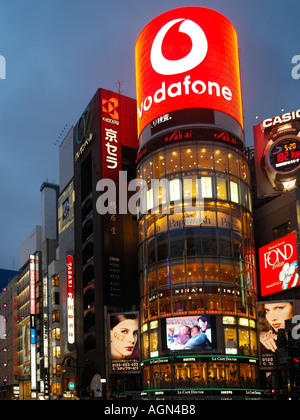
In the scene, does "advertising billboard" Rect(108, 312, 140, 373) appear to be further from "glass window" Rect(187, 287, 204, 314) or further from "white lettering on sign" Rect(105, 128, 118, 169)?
"white lettering on sign" Rect(105, 128, 118, 169)

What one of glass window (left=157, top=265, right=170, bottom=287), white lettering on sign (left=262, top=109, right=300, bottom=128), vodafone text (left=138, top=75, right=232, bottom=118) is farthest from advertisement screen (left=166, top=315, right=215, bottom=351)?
white lettering on sign (left=262, top=109, right=300, bottom=128)

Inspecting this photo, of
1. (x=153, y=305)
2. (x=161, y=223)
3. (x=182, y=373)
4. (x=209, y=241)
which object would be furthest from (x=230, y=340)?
(x=161, y=223)

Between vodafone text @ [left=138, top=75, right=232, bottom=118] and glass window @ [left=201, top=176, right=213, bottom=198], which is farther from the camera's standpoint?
vodafone text @ [left=138, top=75, right=232, bottom=118]

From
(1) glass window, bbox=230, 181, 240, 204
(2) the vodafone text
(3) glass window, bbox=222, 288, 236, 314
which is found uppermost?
(2) the vodafone text

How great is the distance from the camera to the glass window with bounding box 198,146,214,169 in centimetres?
7212

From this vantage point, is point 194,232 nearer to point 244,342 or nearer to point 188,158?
point 188,158

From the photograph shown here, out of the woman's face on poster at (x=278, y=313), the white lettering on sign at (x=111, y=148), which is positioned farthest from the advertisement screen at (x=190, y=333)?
the white lettering on sign at (x=111, y=148)

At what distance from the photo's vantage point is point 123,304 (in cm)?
7825

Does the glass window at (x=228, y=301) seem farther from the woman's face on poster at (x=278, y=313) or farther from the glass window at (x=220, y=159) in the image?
the glass window at (x=220, y=159)

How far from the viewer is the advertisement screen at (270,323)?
6781 cm

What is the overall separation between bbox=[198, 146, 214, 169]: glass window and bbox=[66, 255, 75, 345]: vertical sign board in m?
28.2

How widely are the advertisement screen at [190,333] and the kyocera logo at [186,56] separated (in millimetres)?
31319

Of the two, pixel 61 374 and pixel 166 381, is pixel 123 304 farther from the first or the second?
pixel 61 374

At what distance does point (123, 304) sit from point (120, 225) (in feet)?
35.1
